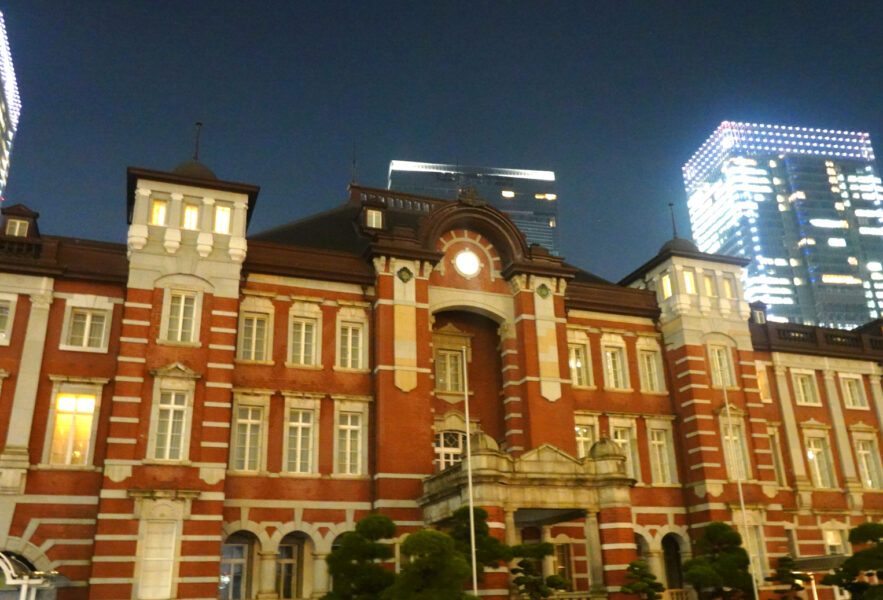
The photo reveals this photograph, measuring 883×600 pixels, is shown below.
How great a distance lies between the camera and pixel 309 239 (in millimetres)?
34281

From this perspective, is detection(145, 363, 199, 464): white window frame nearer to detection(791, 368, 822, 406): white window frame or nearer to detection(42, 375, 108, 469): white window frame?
detection(42, 375, 108, 469): white window frame

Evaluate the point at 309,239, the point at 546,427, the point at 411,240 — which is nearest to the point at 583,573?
the point at 546,427

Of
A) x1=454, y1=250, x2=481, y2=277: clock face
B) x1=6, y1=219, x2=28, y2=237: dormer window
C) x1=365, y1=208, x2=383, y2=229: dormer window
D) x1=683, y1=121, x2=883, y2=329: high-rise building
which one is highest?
x1=683, y1=121, x2=883, y2=329: high-rise building

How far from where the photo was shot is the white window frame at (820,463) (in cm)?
3722

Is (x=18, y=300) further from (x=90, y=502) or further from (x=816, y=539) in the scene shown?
(x=816, y=539)

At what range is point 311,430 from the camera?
95.2ft

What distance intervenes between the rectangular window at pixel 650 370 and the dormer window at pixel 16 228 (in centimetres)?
2483

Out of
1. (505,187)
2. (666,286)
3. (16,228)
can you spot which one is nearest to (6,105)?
(505,187)

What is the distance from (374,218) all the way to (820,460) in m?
23.4

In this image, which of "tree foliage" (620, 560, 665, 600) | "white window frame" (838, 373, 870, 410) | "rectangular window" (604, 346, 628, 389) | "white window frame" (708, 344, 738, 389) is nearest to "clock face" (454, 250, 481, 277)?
"rectangular window" (604, 346, 628, 389)

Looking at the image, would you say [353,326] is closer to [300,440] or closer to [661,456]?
[300,440]

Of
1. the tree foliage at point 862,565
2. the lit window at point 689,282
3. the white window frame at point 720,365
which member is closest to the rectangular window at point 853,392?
the white window frame at point 720,365

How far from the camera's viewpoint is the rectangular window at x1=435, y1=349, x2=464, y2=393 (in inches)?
1272

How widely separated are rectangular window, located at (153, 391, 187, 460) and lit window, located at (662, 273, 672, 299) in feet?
69.2
